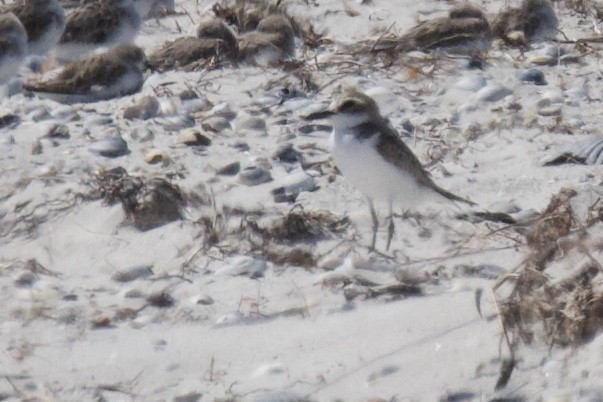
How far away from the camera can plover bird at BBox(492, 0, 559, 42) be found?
7719 millimetres

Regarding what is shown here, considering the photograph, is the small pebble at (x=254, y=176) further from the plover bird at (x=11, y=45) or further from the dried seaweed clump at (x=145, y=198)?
the plover bird at (x=11, y=45)

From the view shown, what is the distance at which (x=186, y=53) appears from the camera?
7648mm

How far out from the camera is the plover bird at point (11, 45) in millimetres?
7837

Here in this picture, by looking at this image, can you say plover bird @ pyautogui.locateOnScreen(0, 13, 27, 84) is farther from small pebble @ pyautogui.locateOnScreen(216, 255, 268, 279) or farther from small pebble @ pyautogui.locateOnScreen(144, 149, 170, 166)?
small pebble @ pyautogui.locateOnScreen(216, 255, 268, 279)

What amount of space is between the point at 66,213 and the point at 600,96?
2556mm

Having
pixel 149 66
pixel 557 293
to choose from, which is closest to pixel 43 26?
pixel 149 66

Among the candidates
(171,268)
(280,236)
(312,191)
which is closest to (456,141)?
(312,191)

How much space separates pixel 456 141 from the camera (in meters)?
6.24

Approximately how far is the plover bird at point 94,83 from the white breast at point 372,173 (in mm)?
2076

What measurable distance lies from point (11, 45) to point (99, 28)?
0.90 metres

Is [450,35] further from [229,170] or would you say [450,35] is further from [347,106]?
[347,106]

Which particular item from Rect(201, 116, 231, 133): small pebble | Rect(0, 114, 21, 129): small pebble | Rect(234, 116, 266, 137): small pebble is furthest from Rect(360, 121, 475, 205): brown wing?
Rect(0, 114, 21, 129): small pebble

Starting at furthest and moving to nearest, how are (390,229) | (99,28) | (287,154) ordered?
1. (99,28)
2. (287,154)
3. (390,229)

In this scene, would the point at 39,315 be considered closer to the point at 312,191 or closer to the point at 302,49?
the point at 312,191
